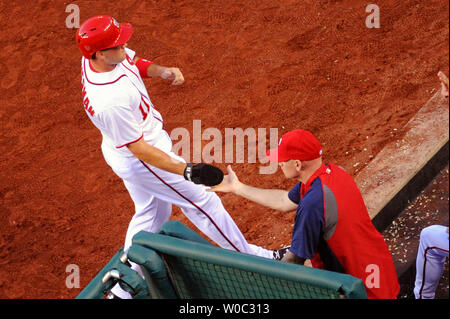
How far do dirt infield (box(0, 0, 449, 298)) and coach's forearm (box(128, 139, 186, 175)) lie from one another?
4.15 feet

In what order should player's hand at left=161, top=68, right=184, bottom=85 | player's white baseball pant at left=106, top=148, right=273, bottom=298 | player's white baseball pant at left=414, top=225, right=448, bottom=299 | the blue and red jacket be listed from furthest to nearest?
1. player's hand at left=161, top=68, right=184, bottom=85
2. player's white baseball pant at left=106, top=148, right=273, bottom=298
3. player's white baseball pant at left=414, top=225, right=448, bottom=299
4. the blue and red jacket

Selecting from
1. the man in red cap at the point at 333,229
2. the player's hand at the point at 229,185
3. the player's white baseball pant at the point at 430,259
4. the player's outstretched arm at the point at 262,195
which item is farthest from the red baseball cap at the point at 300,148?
the player's white baseball pant at the point at 430,259

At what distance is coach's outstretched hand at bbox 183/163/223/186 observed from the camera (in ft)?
13.6

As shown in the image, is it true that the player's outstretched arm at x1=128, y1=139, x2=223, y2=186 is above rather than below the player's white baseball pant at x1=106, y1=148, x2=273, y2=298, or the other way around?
above

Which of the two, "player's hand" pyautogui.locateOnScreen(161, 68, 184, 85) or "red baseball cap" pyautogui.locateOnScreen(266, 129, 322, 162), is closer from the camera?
"red baseball cap" pyautogui.locateOnScreen(266, 129, 322, 162)

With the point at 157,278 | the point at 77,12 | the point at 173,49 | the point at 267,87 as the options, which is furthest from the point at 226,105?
the point at 157,278

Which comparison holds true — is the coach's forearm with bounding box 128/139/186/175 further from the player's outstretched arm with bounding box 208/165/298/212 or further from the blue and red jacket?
the blue and red jacket

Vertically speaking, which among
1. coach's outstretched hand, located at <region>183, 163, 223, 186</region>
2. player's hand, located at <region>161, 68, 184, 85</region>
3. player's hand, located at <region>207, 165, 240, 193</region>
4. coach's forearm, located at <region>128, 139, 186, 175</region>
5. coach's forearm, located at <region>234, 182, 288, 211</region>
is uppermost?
player's hand, located at <region>161, 68, 184, 85</region>

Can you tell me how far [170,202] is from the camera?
4621 mm

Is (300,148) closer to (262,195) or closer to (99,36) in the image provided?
(262,195)

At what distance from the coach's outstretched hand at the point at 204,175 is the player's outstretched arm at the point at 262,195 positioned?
6 cm

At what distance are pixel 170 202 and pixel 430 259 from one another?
5.91 feet

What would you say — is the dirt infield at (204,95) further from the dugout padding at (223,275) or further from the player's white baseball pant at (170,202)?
the dugout padding at (223,275)

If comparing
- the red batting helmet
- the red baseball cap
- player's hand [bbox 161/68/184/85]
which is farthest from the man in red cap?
player's hand [bbox 161/68/184/85]
